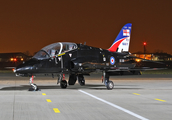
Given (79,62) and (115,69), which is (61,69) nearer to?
(79,62)

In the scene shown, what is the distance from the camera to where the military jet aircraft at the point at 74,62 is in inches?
802

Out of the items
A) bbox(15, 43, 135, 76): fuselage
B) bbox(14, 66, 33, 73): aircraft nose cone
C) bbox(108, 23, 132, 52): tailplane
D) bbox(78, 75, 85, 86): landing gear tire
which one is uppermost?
bbox(108, 23, 132, 52): tailplane

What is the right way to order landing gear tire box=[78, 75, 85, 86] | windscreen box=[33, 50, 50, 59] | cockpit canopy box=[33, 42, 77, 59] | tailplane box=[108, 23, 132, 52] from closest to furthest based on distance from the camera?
windscreen box=[33, 50, 50, 59]
cockpit canopy box=[33, 42, 77, 59]
landing gear tire box=[78, 75, 85, 86]
tailplane box=[108, 23, 132, 52]

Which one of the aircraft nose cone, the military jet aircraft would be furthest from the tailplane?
the aircraft nose cone

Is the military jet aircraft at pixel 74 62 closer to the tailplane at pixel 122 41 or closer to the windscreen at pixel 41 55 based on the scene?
the windscreen at pixel 41 55

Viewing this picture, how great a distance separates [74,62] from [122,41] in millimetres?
6424

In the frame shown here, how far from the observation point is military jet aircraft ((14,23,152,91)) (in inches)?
802

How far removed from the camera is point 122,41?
2683 cm

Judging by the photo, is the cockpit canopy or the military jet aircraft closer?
the military jet aircraft

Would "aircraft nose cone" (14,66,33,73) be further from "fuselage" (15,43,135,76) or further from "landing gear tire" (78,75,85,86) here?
"landing gear tire" (78,75,85,86)

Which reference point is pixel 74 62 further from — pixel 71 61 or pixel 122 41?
pixel 122 41

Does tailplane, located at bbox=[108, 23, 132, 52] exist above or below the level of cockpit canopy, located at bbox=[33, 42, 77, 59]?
above

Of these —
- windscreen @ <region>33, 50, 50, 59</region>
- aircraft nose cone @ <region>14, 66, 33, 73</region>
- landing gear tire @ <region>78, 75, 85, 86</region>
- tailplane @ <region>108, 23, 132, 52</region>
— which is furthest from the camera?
tailplane @ <region>108, 23, 132, 52</region>

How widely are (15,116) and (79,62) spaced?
1117 cm
